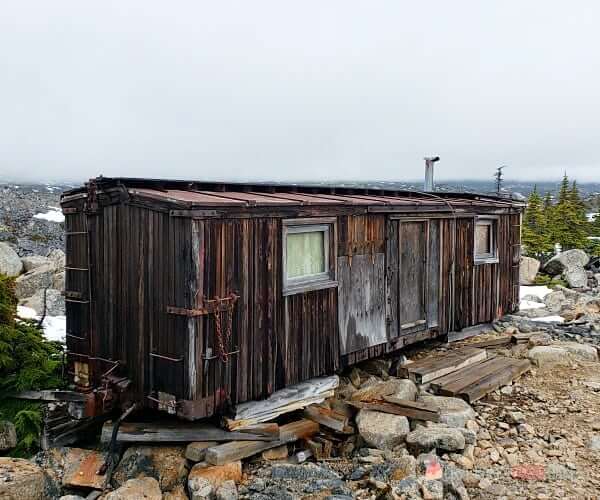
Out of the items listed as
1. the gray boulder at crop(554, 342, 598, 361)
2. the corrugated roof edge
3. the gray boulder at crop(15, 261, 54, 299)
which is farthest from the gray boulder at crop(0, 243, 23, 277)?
the gray boulder at crop(554, 342, 598, 361)

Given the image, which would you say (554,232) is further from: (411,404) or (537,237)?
A: (411,404)

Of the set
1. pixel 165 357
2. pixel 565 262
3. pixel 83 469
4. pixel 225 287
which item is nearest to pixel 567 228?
pixel 565 262

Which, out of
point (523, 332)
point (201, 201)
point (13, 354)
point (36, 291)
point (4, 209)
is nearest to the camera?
point (201, 201)

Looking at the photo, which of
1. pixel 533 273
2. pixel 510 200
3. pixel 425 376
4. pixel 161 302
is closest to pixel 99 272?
pixel 161 302

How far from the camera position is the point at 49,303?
16766 millimetres

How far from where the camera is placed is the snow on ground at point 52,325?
13789mm

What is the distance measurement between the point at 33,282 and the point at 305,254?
1350cm

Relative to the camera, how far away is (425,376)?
1058 centimetres

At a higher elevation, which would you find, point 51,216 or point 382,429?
point 51,216

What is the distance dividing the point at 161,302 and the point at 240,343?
1211 mm

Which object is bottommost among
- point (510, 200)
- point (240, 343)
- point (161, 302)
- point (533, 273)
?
point (533, 273)

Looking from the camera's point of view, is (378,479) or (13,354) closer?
(378,479)

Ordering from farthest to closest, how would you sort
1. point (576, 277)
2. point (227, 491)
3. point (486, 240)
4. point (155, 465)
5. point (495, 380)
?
Result: point (576, 277), point (486, 240), point (495, 380), point (155, 465), point (227, 491)

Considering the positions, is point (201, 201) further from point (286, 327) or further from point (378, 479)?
point (378, 479)
